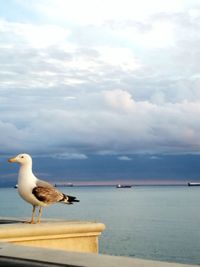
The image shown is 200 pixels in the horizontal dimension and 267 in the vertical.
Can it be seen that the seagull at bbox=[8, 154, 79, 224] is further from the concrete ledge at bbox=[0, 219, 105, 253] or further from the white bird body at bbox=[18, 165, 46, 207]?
the concrete ledge at bbox=[0, 219, 105, 253]

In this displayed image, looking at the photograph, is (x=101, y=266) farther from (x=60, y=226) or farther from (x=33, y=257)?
(x=60, y=226)

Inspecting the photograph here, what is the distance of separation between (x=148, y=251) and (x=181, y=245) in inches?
256

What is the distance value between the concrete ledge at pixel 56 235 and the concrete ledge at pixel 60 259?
88.1 inches

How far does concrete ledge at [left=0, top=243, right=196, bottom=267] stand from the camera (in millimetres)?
4902

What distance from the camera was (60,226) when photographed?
27.9 feet

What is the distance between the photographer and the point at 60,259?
5.21 meters

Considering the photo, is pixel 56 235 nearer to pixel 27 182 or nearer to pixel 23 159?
pixel 27 182

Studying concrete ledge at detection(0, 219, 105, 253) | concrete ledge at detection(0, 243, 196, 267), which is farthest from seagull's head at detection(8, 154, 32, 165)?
concrete ledge at detection(0, 243, 196, 267)

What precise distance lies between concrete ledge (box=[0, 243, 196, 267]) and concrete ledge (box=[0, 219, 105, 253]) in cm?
224

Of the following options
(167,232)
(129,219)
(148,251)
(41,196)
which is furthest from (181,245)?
(41,196)

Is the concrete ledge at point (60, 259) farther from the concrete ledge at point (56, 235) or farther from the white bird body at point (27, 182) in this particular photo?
the white bird body at point (27, 182)

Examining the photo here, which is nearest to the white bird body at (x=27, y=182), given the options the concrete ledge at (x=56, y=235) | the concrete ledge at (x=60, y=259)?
the concrete ledge at (x=56, y=235)

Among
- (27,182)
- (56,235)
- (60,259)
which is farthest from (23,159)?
(60,259)

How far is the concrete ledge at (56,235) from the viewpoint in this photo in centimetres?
812
